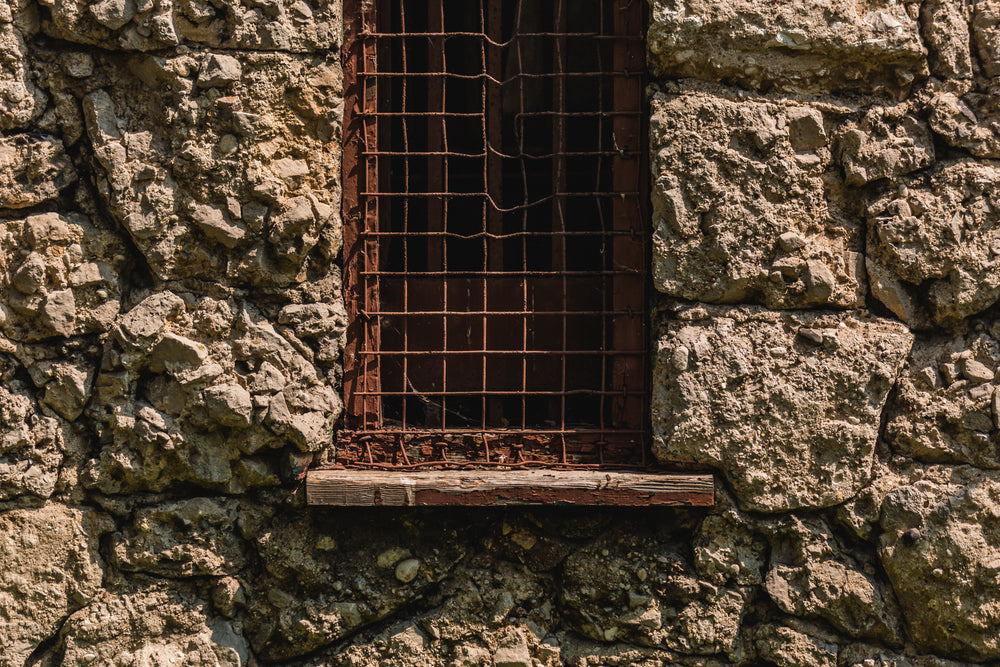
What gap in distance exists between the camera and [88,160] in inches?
74.1

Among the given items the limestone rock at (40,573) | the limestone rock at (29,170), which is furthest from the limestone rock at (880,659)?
the limestone rock at (29,170)

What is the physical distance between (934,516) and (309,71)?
5.77ft

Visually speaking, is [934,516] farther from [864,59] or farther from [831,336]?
[864,59]

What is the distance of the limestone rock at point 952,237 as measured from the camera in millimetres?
1873

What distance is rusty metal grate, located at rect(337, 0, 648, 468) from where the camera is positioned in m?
2.01

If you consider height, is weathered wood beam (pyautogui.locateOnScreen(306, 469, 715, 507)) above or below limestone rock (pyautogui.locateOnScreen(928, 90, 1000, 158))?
below

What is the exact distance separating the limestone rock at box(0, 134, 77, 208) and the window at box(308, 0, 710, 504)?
2.14ft

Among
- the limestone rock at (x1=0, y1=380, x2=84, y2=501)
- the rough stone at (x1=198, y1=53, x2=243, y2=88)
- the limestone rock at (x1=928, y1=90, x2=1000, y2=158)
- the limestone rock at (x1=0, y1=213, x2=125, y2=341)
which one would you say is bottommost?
the limestone rock at (x1=0, y1=380, x2=84, y2=501)

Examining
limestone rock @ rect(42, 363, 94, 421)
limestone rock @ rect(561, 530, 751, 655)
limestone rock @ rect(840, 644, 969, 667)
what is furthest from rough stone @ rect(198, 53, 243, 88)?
limestone rock @ rect(840, 644, 969, 667)

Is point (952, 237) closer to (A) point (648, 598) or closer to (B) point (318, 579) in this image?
(A) point (648, 598)

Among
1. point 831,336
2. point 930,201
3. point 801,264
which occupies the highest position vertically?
point 930,201

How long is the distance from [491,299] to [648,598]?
2.68 feet

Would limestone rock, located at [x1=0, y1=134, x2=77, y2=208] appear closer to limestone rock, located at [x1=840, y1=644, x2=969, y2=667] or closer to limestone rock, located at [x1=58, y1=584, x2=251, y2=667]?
limestone rock, located at [x1=58, y1=584, x2=251, y2=667]

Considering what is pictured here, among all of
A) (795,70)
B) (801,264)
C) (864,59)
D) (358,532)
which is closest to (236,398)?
(358,532)
